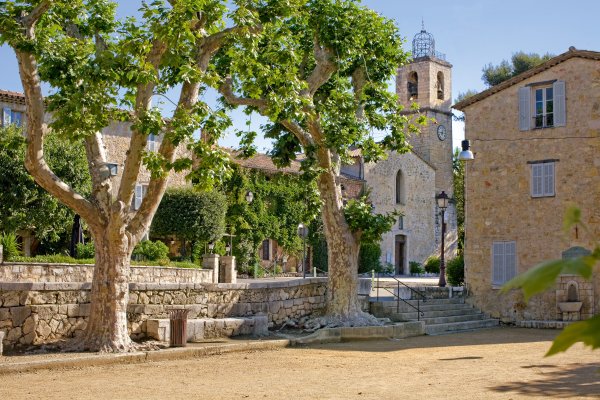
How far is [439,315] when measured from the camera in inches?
870

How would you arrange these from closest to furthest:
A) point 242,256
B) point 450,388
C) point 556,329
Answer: point 450,388
point 556,329
point 242,256

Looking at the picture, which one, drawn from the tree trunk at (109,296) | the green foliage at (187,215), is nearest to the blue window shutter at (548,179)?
the tree trunk at (109,296)

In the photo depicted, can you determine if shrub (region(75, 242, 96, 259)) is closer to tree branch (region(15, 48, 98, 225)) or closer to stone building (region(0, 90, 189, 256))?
stone building (region(0, 90, 189, 256))

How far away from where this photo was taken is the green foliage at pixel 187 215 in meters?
38.3

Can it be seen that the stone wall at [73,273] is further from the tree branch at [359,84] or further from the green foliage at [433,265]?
the green foliage at [433,265]

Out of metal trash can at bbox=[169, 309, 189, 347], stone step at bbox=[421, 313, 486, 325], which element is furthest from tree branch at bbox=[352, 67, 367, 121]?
metal trash can at bbox=[169, 309, 189, 347]

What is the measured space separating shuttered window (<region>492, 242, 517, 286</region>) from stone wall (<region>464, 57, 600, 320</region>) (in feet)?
0.53

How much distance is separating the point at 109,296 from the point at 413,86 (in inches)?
1851

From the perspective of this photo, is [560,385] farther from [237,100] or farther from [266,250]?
[266,250]

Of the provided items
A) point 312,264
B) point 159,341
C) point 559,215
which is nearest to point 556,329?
point 559,215

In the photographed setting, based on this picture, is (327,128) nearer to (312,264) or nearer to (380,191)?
(312,264)

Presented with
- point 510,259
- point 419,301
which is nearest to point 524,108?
point 510,259

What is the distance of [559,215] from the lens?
22406 mm

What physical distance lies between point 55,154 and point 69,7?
2061cm
